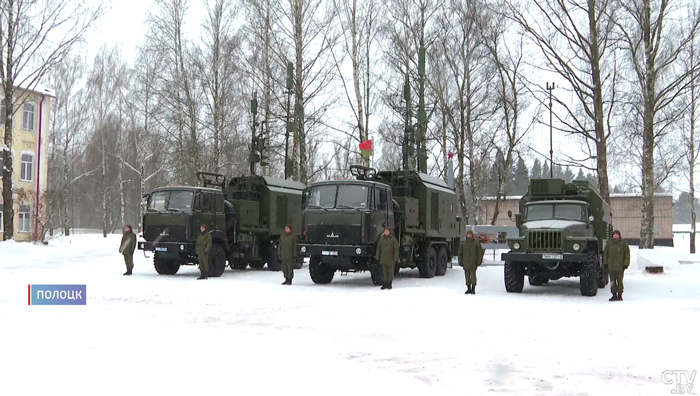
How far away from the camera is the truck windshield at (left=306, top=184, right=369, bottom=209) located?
54.2ft

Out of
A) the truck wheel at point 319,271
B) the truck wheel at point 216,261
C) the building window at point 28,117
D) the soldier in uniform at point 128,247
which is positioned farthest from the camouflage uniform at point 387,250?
the building window at point 28,117

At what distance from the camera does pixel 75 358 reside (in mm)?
7316

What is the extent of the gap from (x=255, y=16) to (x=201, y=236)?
1439cm

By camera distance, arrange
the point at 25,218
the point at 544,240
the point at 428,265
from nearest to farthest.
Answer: the point at 544,240, the point at 428,265, the point at 25,218

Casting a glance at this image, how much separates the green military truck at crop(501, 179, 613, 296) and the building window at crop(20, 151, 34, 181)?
109 ft

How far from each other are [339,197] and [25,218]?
31.0 m

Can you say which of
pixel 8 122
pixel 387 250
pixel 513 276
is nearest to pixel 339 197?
pixel 387 250

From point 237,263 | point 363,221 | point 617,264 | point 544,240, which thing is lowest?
point 237,263

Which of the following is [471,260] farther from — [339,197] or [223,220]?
[223,220]

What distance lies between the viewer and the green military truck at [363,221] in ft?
53.4

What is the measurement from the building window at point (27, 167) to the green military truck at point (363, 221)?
28.7m

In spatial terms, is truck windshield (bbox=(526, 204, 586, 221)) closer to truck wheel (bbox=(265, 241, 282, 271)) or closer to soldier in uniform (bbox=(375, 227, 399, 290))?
soldier in uniform (bbox=(375, 227, 399, 290))

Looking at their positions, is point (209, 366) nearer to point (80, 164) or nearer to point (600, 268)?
point (600, 268)

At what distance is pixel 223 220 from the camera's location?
2027 cm
